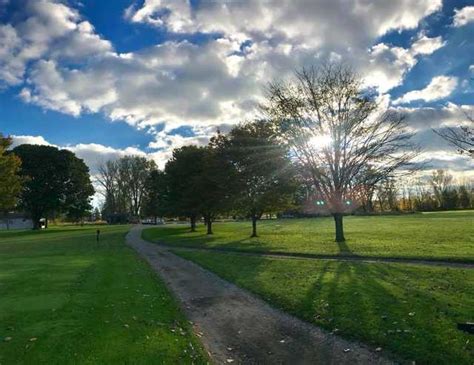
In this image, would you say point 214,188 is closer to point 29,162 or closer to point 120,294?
point 120,294

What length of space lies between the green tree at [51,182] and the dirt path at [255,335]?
2634 inches

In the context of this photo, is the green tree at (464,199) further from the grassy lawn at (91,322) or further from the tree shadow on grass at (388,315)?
the grassy lawn at (91,322)

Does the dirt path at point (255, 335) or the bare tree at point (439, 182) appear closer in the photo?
the dirt path at point (255, 335)

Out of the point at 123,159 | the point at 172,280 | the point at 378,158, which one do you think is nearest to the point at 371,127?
the point at 378,158

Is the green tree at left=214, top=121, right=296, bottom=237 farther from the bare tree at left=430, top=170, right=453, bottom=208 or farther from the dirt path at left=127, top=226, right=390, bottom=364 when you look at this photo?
the bare tree at left=430, top=170, right=453, bottom=208

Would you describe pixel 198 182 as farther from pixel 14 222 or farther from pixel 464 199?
pixel 14 222

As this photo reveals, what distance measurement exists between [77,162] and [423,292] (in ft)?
249

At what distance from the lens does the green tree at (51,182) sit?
7156 centimetres

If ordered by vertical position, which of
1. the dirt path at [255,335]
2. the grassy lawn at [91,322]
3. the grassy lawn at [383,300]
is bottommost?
the dirt path at [255,335]

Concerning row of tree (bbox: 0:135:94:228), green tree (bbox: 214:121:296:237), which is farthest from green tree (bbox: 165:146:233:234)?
row of tree (bbox: 0:135:94:228)

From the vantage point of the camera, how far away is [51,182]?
73188mm

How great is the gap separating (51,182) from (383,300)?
72.7 m

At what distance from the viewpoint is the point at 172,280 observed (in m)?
16.2

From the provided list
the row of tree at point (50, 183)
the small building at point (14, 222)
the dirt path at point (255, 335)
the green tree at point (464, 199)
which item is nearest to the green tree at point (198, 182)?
the dirt path at point (255, 335)
